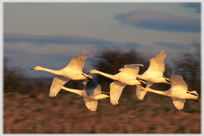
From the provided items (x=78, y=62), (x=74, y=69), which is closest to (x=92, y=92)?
(x=74, y=69)

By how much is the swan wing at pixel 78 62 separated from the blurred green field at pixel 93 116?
452 cm

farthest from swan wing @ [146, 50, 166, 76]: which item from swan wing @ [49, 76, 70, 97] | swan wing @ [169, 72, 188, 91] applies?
swan wing @ [49, 76, 70, 97]

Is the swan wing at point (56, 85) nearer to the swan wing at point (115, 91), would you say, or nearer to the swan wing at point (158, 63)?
the swan wing at point (115, 91)

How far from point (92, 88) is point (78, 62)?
8.77 ft

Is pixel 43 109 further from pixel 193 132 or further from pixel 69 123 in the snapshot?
pixel 193 132

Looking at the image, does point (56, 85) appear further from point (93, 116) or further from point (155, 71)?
point (155, 71)

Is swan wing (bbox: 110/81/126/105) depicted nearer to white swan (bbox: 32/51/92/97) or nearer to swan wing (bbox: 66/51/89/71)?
A: white swan (bbox: 32/51/92/97)

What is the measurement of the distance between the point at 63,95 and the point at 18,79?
4.39 meters

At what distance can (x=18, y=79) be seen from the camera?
30.2 m

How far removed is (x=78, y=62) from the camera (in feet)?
65.3

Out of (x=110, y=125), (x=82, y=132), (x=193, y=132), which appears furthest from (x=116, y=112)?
(x=193, y=132)

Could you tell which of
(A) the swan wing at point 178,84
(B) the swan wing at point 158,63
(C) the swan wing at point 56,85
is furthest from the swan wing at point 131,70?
(C) the swan wing at point 56,85

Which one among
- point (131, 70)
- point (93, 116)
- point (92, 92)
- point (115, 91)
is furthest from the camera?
point (93, 116)

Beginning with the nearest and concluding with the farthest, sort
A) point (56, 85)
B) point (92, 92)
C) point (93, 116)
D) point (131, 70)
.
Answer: point (131, 70)
point (56, 85)
point (92, 92)
point (93, 116)
